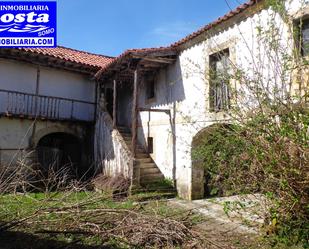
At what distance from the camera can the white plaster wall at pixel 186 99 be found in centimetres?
860

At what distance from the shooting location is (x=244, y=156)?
553cm

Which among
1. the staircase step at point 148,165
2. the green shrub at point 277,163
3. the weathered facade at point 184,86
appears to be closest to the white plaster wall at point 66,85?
the weathered facade at point 184,86

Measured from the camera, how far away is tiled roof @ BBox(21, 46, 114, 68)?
1365cm

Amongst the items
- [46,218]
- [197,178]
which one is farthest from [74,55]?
[46,218]

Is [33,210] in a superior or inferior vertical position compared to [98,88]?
inferior

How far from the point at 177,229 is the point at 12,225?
127 inches

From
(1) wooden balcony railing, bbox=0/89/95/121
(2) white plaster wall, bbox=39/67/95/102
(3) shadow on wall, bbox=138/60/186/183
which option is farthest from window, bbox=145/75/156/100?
(2) white plaster wall, bbox=39/67/95/102

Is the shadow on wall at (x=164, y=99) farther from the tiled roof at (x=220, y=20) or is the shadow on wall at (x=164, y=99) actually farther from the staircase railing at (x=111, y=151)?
the staircase railing at (x=111, y=151)

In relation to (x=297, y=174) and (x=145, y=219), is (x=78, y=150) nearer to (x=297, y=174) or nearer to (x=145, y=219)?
(x=145, y=219)

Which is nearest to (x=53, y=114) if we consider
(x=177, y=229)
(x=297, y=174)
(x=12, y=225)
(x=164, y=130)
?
(x=164, y=130)

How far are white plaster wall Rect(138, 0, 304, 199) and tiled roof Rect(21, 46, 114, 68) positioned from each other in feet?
11.8

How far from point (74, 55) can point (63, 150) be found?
463cm

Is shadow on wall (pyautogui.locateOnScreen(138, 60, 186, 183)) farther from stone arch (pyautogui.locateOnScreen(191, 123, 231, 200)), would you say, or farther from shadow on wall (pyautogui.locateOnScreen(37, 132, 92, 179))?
shadow on wall (pyautogui.locateOnScreen(37, 132, 92, 179))

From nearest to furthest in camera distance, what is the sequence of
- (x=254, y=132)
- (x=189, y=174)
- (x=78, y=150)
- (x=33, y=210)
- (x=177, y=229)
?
(x=254, y=132)
(x=177, y=229)
(x=33, y=210)
(x=189, y=174)
(x=78, y=150)
